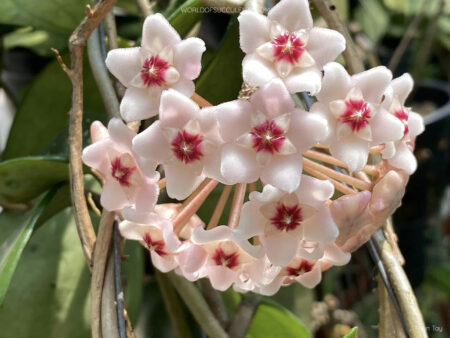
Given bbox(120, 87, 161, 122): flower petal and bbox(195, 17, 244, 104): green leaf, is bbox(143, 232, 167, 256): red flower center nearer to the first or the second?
bbox(120, 87, 161, 122): flower petal

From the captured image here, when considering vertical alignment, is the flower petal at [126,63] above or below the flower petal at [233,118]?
above

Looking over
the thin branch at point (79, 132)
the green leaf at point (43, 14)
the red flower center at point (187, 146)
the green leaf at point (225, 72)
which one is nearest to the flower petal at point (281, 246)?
the red flower center at point (187, 146)

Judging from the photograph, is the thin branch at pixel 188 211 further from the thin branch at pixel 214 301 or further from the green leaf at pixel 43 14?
the green leaf at pixel 43 14

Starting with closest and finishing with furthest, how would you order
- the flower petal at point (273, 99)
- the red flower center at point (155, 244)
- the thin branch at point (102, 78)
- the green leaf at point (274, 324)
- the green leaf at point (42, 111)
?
the flower petal at point (273, 99) < the red flower center at point (155, 244) < the thin branch at point (102, 78) < the green leaf at point (274, 324) < the green leaf at point (42, 111)

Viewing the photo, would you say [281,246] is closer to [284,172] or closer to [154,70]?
[284,172]

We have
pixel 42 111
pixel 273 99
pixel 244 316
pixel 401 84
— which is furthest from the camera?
pixel 42 111

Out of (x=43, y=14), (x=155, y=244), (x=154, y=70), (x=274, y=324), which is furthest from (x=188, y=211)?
(x=43, y=14)

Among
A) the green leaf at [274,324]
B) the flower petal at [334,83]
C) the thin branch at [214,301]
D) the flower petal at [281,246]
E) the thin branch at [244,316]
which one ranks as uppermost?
the flower petal at [334,83]
